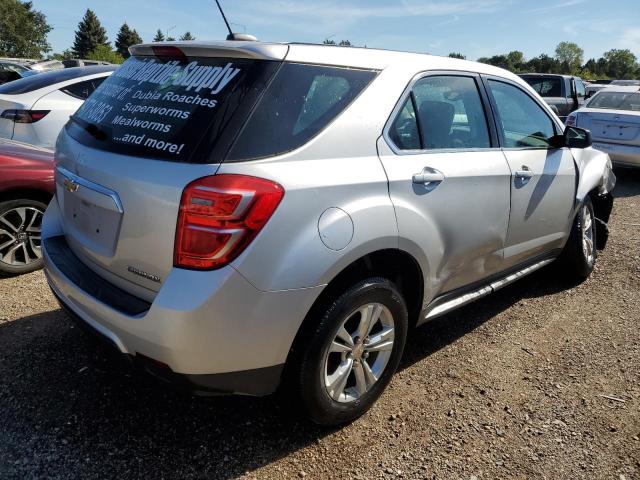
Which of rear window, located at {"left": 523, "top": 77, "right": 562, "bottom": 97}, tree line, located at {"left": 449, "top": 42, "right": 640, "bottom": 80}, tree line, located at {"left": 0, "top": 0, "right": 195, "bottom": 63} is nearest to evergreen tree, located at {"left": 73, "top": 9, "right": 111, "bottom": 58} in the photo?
tree line, located at {"left": 0, "top": 0, "right": 195, "bottom": 63}

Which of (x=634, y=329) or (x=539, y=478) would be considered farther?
(x=634, y=329)

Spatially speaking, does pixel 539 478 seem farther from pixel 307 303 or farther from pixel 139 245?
pixel 139 245

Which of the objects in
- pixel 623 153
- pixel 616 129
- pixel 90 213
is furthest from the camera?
pixel 616 129

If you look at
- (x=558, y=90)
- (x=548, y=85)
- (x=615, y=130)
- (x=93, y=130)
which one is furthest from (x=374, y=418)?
(x=548, y=85)

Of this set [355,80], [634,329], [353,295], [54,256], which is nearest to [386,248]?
[353,295]

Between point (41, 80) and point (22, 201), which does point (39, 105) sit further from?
point (22, 201)

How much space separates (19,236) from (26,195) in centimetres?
33

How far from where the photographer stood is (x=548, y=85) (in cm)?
1250

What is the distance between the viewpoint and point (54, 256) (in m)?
2.54

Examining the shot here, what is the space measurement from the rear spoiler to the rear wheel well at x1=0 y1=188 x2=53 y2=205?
88.5 inches

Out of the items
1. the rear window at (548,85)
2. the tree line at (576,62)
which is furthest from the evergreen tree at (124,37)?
the rear window at (548,85)

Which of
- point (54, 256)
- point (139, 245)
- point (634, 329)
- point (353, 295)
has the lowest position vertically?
point (634, 329)

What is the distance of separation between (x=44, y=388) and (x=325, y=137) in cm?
197

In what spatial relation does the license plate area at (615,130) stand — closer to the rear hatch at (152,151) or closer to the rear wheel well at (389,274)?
the rear wheel well at (389,274)
